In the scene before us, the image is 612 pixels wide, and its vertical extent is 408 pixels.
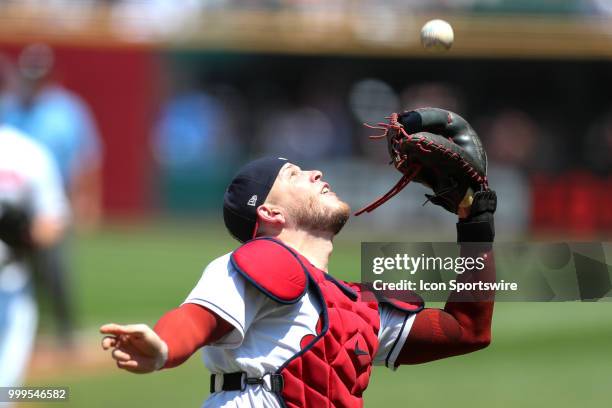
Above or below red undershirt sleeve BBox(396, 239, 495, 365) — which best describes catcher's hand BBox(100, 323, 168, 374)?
below

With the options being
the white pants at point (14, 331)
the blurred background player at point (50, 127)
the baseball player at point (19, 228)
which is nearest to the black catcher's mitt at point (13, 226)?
the baseball player at point (19, 228)

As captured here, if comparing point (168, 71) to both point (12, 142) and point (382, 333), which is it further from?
point (382, 333)

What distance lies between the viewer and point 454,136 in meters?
4.03

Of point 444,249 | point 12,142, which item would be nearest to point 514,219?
point 12,142

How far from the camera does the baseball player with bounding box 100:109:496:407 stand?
3.46 metres

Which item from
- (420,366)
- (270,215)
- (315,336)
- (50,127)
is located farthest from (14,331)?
(420,366)

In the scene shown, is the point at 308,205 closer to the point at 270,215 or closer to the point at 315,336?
the point at 270,215

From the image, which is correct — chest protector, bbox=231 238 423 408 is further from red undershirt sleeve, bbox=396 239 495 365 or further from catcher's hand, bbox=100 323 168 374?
catcher's hand, bbox=100 323 168 374

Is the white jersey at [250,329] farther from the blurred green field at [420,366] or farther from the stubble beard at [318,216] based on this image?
the blurred green field at [420,366]

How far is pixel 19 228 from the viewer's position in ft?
23.9

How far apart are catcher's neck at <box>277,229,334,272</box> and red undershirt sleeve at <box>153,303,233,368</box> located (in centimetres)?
47

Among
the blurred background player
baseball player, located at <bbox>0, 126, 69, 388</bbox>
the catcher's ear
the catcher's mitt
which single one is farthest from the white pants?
the catcher's mitt

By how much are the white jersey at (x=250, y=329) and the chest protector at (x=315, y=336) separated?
0.11 ft

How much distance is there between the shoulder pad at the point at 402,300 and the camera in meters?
3.98
